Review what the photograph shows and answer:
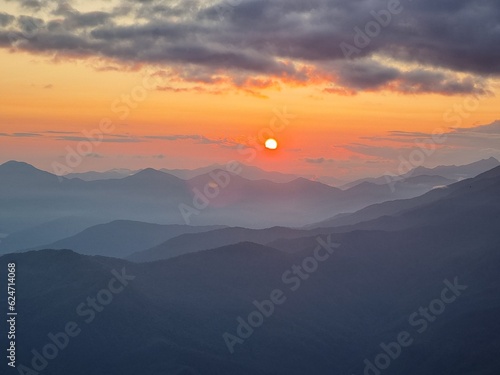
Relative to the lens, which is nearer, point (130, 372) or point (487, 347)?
point (130, 372)

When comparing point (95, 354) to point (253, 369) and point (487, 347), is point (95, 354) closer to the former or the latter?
point (253, 369)

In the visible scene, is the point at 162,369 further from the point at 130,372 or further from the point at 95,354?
the point at 95,354

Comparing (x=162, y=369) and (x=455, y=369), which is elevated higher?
(x=162, y=369)

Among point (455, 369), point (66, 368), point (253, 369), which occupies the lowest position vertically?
point (455, 369)

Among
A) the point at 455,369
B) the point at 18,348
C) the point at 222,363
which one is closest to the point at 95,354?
the point at 18,348

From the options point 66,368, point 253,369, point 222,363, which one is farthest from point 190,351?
point 66,368

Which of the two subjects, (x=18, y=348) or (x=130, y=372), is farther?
(x=18, y=348)

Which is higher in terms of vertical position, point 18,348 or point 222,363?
point 18,348

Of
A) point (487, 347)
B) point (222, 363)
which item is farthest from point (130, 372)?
point (487, 347)
